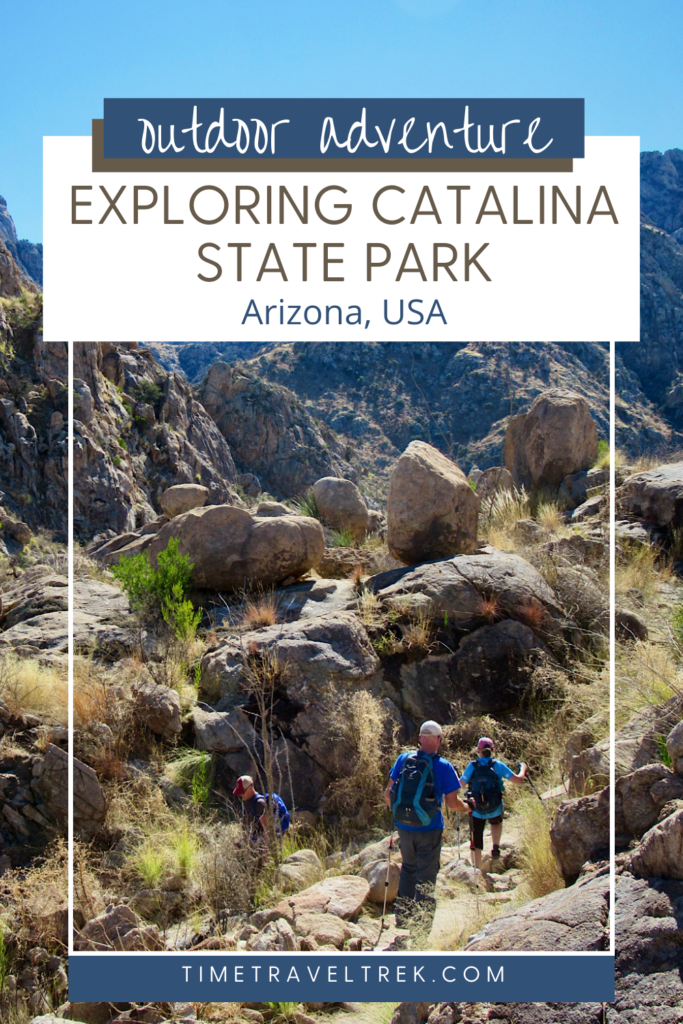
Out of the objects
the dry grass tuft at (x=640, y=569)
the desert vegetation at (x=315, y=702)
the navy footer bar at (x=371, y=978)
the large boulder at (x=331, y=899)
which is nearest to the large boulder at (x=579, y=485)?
the desert vegetation at (x=315, y=702)

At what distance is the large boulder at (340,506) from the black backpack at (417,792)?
A: 29.1 feet

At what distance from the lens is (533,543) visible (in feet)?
38.0

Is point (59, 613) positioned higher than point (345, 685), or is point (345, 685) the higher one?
point (59, 613)

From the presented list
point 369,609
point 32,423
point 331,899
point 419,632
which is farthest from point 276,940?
point 32,423

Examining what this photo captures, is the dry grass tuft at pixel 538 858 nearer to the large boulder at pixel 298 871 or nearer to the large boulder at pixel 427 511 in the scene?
the large boulder at pixel 298 871

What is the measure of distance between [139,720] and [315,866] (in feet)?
9.13

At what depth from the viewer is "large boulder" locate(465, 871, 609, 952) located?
3.41 m

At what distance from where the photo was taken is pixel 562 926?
11.6 feet

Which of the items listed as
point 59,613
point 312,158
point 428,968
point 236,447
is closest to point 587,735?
point 428,968

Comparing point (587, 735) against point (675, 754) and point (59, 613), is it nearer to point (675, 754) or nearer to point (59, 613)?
point (675, 754)

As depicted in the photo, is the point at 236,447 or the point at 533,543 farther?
the point at 236,447

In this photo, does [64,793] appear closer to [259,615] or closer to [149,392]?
[259,615]

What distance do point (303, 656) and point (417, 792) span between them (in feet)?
11.8

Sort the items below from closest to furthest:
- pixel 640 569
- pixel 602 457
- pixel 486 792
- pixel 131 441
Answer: pixel 486 792 < pixel 640 569 < pixel 602 457 < pixel 131 441
